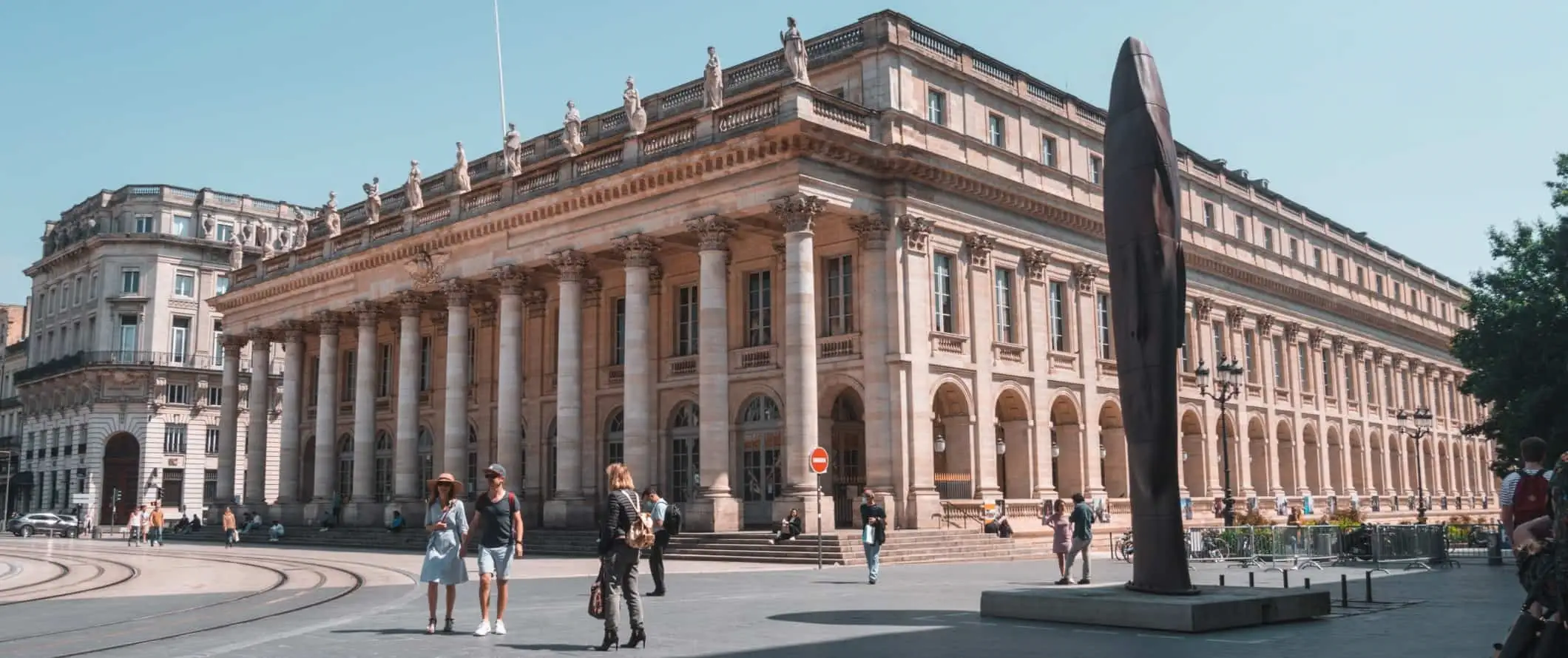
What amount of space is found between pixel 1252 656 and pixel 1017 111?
2923 cm

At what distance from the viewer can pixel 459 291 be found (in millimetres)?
40406

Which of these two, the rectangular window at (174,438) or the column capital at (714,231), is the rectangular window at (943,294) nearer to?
the column capital at (714,231)

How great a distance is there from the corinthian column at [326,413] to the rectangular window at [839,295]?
22.4 meters

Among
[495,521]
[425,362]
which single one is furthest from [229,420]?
[495,521]

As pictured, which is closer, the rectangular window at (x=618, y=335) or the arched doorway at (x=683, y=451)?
the arched doorway at (x=683, y=451)

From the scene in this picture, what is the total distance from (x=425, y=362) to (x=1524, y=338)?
38.1 metres

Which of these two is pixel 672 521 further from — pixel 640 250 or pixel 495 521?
pixel 640 250

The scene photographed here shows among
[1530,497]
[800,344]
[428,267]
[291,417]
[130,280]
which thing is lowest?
[1530,497]

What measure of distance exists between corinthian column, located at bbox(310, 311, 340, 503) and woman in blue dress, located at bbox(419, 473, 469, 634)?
116ft

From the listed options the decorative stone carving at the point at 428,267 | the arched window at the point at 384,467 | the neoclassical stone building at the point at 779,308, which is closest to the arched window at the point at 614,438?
the neoclassical stone building at the point at 779,308

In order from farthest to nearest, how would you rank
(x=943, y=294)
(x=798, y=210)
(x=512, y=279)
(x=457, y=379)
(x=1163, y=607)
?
(x=457, y=379) < (x=512, y=279) < (x=943, y=294) < (x=798, y=210) < (x=1163, y=607)

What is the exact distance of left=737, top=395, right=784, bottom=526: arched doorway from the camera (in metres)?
34.4

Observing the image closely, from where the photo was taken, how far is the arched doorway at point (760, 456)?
34.4 m

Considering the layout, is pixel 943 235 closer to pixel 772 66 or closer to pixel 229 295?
pixel 772 66
